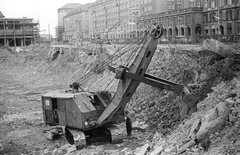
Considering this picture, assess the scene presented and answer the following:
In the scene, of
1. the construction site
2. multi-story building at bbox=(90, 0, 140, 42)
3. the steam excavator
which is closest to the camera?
the construction site

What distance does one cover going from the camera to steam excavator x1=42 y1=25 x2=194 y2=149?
497 inches

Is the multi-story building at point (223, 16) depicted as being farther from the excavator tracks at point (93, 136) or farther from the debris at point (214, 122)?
the debris at point (214, 122)

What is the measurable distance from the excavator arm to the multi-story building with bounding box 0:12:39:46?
7205 centimetres

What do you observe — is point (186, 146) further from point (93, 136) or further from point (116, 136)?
point (93, 136)

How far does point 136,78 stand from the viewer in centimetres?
1264

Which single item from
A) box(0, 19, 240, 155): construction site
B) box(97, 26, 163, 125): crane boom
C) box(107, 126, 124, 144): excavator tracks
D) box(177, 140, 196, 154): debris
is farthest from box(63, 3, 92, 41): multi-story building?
box(177, 140, 196, 154): debris

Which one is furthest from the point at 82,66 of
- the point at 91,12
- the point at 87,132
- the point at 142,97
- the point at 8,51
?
the point at 91,12

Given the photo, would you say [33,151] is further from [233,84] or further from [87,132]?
[233,84]

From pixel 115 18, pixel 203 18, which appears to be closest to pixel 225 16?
pixel 203 18

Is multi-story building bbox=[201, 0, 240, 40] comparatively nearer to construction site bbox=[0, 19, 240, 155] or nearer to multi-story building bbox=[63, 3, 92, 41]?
construction site bbox=[0, 19, 240, 155]

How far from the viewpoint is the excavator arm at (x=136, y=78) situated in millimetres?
12367

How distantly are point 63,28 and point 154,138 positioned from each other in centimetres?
11660

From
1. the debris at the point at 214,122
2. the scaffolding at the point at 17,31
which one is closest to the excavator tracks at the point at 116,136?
the debris at the point at 214,122

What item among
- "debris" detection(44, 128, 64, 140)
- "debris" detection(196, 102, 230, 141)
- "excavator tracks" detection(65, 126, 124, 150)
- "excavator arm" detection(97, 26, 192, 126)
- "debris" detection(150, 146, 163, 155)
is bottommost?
"debris" detection(44, 128, 64, 140)
